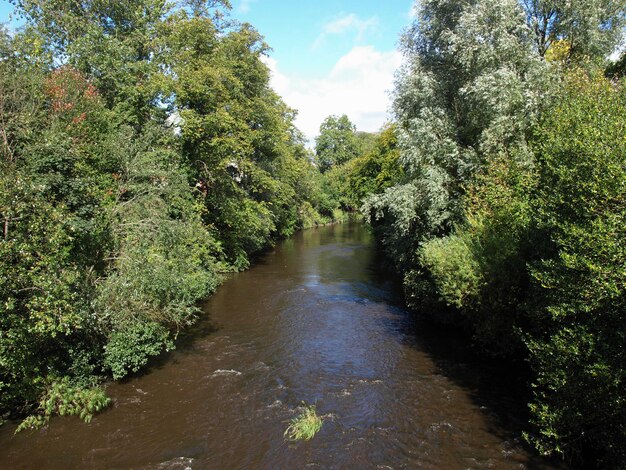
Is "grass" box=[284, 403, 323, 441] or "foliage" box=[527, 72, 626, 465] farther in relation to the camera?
"grass" box=[284, 403, 323, 441]

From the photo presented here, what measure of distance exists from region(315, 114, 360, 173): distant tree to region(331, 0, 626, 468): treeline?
66450mm

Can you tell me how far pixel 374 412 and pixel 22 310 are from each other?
9.30 meters

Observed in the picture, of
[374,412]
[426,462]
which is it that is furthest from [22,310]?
[426,462]

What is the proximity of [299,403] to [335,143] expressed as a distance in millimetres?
82519

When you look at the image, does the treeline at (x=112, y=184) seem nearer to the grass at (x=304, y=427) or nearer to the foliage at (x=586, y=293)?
the grass at (x=304, y=427)

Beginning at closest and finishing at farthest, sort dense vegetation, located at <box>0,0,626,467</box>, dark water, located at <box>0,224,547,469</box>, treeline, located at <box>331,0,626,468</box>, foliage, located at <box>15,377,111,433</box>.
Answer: treeline, located at <box>331,0,626,468</box>, dense vegetation, located at <box>0,0,626,467</box>, dark water, located at <box>0,224,547,469</box>, foliage, located at <box>15,377,111,433</box>

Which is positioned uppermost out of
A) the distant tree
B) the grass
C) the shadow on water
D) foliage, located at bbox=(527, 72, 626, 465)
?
the distant tree

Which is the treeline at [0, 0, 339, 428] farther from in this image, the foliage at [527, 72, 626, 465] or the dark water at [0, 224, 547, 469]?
the foliage at [527, 72, 626, 465]

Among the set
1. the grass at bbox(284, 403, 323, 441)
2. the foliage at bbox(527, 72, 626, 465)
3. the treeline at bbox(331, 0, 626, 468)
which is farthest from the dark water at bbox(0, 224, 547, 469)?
the foliage at bbox(527, 72, 626, 465)

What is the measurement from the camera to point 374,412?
11.5 meters

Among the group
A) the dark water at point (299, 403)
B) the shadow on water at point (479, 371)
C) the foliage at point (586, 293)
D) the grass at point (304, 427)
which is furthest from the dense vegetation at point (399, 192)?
the grass at point (304, 427)

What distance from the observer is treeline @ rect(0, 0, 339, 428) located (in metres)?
9.96

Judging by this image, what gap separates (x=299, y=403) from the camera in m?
12.0

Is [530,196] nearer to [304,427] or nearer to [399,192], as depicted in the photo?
[399,192]
